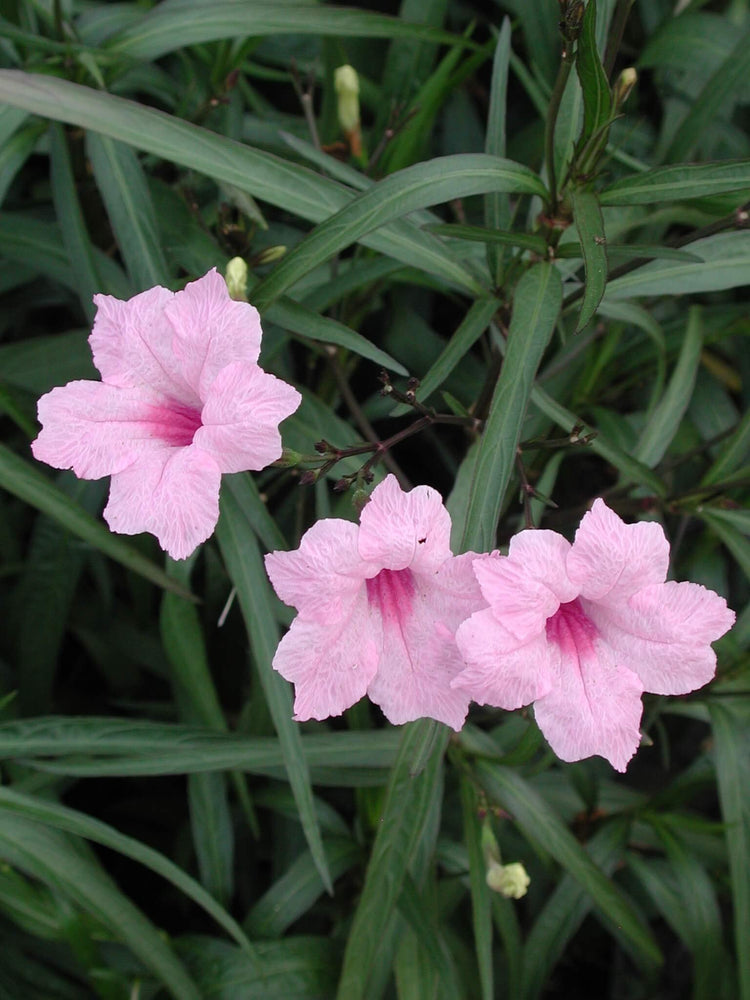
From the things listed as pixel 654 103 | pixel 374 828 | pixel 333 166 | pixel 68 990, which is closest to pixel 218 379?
pixel 333 166

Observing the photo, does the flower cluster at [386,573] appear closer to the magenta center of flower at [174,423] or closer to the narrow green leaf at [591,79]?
the magenta center of flower at [174,423]

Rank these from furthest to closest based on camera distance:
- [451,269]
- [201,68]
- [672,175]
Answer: [201,68]
[451,269]
[672,175]

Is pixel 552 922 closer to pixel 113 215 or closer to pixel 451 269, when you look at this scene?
pixel 451 269

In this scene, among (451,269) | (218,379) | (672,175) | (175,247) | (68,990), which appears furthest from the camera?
(68,990)

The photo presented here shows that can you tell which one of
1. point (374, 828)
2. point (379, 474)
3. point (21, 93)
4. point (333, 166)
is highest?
point (21, 93)

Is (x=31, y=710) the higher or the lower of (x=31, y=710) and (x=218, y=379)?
the lower

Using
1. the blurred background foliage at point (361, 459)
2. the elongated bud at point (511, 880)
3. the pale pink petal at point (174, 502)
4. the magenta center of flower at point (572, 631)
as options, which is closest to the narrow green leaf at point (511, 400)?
the blurred background foliage at point (361, 459)

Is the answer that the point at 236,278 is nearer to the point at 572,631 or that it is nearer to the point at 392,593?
the point at 392,593
